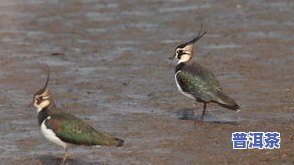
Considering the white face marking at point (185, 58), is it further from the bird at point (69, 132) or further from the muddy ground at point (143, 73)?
the bird at point (69, 132)

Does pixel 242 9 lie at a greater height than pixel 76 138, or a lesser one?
lesser

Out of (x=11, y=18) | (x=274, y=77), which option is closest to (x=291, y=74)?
(x=274, y=77)

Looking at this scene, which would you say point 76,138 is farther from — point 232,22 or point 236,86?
point 232,22

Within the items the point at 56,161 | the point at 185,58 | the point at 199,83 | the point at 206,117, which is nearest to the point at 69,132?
the point at 56,161

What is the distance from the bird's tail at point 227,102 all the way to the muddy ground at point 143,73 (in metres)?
0.39

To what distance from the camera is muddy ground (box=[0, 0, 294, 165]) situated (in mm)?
13227

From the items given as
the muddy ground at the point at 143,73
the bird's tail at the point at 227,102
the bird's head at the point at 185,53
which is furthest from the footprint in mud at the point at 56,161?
the bird's head at the point at 185,53

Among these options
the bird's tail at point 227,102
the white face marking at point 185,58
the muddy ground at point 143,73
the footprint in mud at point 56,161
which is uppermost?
the white face marking at point 185,58

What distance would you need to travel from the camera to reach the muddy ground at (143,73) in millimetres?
13227

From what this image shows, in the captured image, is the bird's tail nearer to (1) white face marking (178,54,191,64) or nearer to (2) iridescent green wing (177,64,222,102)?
(2) iridescent green wing (177,64,222,102)

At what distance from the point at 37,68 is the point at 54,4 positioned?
8.29m

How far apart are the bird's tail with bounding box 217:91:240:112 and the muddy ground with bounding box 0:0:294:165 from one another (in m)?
0.39

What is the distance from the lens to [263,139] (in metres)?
13.1

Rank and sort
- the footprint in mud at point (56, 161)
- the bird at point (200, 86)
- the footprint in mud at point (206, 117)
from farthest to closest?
the footprint in mud at point (206, 117) → the bird at point (200, 86) → the footprint in mud at point (56, 161)
